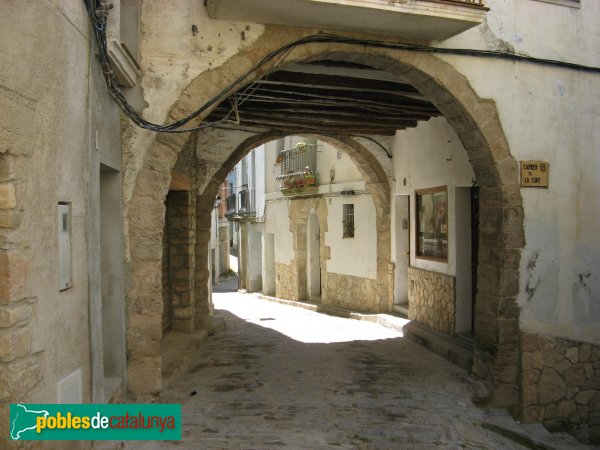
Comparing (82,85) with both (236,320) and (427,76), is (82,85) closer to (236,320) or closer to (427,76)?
(427,76)

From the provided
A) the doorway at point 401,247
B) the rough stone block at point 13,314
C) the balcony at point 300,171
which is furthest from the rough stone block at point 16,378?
the balcony at point 300,171

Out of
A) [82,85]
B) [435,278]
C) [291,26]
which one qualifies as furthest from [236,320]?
[82,85]

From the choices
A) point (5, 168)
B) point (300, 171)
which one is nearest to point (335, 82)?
point (5, 168)

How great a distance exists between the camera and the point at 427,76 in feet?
17.6

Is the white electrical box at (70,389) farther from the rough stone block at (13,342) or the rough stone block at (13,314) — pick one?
the rough stone block at (13,314)

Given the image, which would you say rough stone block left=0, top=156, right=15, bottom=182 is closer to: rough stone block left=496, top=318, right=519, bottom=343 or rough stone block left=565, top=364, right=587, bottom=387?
rough stone block left=496, top=318, right=519, bottom=343

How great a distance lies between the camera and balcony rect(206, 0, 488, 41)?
14.9 ft

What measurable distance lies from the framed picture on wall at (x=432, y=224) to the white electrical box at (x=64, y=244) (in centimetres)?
593

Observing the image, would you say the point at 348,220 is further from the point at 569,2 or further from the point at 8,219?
the point at 8,219

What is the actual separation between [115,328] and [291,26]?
3.08 meters

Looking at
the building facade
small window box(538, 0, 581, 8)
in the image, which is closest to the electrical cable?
the building facade

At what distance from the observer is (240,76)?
15.8ft

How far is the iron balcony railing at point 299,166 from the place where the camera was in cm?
1445

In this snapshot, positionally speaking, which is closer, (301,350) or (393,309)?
(301,350)
